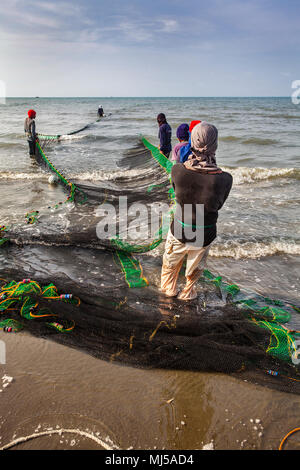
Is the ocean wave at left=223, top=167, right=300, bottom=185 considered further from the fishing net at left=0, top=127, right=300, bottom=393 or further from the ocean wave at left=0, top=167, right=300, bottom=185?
the fishing net at left=0, top=127, right=300, bottom=393

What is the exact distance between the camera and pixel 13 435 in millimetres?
1922

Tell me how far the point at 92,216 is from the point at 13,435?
3591mm

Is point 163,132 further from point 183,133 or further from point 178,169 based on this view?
point 178,169

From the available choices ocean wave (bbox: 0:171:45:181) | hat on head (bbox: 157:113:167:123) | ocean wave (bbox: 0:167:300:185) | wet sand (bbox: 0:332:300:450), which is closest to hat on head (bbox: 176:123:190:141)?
hat on head (bbox: 157:113:167:123)

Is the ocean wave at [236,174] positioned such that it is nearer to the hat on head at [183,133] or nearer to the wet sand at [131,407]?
the hat on head at [183,133]

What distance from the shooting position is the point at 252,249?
4.91 meters

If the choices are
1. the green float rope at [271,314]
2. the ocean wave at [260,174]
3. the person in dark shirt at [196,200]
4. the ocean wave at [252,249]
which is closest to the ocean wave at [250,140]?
the ocean wave at [260,174]

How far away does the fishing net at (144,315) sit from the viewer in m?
2.41

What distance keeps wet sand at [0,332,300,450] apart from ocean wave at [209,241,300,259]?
2577mm

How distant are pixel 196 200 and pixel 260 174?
8304 millimetres

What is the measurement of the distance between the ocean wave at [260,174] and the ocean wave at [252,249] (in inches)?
182

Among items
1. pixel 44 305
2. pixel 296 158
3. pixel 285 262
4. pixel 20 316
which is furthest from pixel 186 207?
pixel 296 158

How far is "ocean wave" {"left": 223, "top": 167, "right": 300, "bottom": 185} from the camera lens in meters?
9.59
